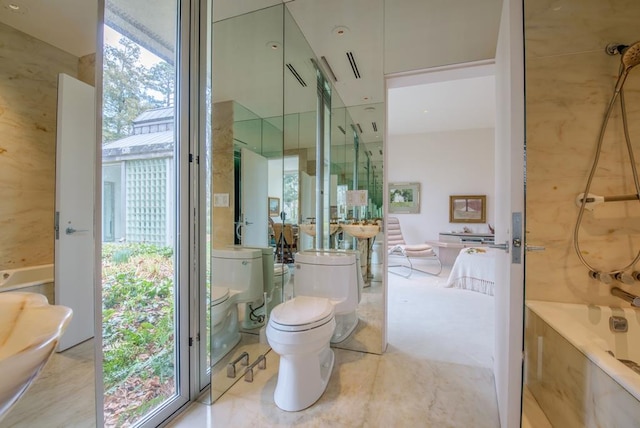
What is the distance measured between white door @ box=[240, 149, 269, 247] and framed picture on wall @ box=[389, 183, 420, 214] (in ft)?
15.2

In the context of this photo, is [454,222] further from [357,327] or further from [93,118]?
[93,118]

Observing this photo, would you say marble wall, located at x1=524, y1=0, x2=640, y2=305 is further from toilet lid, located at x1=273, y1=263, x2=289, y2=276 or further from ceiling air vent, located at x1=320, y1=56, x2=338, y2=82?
toilet lid, located at x1=273, y1=263, x2=289, y2=276

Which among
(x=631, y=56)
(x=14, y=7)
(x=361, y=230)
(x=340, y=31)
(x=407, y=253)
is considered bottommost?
(x=407, y=253)

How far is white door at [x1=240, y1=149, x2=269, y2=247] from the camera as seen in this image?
6.68 feet

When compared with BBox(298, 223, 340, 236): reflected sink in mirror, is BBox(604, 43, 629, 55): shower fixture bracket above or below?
above

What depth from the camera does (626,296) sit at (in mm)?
1529

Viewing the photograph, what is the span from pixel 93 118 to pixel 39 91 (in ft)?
0.54

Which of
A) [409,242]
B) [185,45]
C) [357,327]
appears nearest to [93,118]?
[185,45]

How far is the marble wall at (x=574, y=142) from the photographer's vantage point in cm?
158

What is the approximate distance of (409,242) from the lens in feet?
20.6

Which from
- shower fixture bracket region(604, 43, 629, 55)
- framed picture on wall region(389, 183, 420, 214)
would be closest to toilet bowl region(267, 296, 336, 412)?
shower fixture bracket region(604, 43, 629, 55)

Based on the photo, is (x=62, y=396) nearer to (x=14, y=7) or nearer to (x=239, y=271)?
(x=239, y=271)

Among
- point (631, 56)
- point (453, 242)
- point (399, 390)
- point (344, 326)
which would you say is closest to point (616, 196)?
point (631, 56)

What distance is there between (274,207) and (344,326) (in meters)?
1.24
